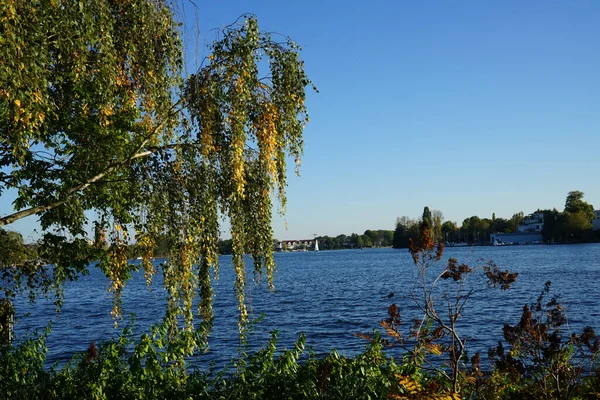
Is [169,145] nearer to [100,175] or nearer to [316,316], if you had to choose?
[100,175]

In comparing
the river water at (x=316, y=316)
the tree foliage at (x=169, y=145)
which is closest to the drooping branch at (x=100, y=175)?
the tree foliage at (x=169, y=145)

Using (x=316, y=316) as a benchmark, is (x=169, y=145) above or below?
above

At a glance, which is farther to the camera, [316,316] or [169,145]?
[316,316]

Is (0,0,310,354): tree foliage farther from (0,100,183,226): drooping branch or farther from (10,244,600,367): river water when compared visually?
(10,244,600,367): river water

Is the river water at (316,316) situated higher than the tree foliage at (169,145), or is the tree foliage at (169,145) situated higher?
the tree foliage at (169,145)

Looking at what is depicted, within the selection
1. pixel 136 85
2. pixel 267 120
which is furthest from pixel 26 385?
pixel 267 120

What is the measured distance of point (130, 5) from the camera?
26.6ft

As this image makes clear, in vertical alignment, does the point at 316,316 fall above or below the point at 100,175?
below

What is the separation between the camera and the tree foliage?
25.3 feet

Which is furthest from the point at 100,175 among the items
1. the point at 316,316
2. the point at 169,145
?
the point at 316,316

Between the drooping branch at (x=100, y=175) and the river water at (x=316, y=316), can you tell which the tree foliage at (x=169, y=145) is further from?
the river water at (x=316, y=316)

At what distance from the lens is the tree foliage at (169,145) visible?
7.70 metres

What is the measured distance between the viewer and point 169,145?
818cm

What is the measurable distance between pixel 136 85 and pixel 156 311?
99.8 ft
